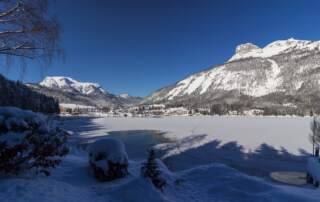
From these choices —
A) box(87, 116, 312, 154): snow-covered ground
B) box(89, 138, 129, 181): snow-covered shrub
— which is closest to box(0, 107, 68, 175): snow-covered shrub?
box(89, 138, 129, 181): snow-covered shrub

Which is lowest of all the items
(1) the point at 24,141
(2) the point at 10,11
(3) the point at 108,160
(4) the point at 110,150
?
(3) the point at 108,160

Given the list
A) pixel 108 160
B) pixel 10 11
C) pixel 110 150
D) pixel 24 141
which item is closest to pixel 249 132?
pixel 110 150

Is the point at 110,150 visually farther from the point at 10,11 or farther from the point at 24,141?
the point at 10,11

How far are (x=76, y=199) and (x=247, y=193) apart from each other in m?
5.44

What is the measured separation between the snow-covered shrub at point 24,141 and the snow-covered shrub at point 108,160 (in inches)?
63.9

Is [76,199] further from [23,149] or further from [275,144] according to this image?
[275,144]

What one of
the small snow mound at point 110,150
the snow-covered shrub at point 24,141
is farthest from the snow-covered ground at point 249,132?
the snow-covered shrub at point 24,141

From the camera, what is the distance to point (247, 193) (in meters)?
8.16

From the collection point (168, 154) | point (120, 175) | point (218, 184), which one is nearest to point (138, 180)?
point (120, 175)

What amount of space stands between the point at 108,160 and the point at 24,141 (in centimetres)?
297

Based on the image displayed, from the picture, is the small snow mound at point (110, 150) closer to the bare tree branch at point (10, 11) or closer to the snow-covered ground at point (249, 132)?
the bare tree branch at point (10, 11)

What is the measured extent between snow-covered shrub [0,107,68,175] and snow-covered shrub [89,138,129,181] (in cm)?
162

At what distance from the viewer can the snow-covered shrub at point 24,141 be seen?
648cm

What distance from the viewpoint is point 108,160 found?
8711 millimetres
